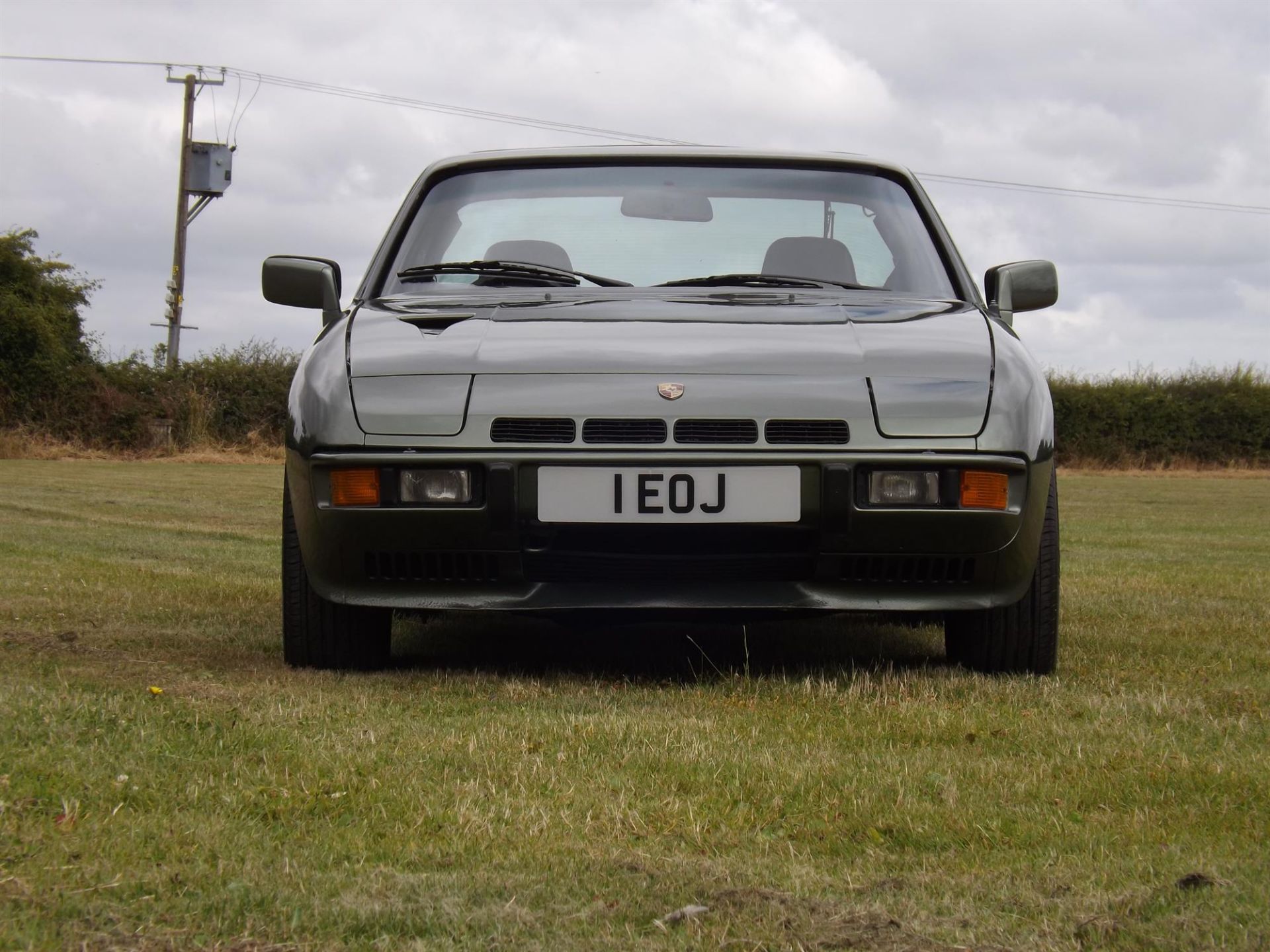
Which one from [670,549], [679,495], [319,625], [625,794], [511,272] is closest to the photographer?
[625,794]

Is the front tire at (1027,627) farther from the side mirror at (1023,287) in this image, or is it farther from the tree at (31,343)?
the tree at (31,343)

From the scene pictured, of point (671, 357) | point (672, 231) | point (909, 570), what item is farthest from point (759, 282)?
point (909, 570)

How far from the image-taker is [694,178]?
4391 mm

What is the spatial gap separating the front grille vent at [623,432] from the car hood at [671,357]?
0.08 m

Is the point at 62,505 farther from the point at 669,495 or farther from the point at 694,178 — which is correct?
the point at 669,495

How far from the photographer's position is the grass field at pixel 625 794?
181 cm

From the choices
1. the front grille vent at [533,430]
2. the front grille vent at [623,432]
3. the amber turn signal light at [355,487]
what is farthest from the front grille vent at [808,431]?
the amber turn signal light at [355,487]

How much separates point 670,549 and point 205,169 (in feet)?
113

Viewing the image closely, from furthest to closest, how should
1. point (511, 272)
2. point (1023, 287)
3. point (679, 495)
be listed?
1. point (1023, 287)
2. point (511, 272)
3. point (679, 495)

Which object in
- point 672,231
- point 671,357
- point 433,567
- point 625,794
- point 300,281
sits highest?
point 672,231

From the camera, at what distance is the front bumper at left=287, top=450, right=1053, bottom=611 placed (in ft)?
10.5

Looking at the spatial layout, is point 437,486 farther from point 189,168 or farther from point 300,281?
point 189,168

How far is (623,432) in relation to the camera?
3.23 m

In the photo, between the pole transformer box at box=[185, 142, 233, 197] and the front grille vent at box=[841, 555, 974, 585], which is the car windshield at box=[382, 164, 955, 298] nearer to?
the front grille vent at box=[841, 555, 974, 585]
